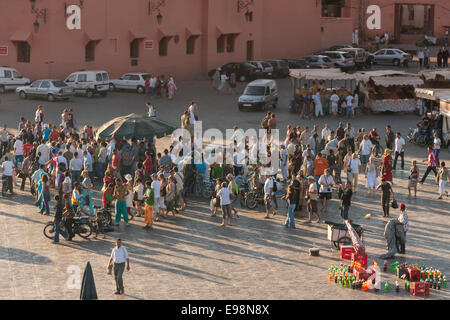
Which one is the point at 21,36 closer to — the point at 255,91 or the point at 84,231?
the point at 255,91

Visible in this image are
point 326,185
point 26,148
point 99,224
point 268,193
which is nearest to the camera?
point 99,224

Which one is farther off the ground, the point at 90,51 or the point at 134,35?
the point at 134,35

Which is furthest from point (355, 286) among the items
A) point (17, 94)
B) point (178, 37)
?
point (178, 37)

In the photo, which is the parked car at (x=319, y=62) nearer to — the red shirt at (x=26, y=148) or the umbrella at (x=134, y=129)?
the umbrella at (x=134, y=129)

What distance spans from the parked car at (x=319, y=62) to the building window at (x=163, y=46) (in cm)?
896

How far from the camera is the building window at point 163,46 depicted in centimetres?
5072

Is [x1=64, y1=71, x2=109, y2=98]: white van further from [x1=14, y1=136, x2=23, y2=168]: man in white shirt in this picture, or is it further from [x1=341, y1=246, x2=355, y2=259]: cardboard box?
[x1=341, y1=246, x2=355, y2=259]: cardboard box

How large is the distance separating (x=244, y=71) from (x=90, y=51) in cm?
902

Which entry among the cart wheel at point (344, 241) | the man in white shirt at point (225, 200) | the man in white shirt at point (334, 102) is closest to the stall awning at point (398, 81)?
the man in white shirt at point (334, 102)

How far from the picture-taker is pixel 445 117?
3178 centimetres

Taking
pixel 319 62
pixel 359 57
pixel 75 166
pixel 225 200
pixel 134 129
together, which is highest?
pixel 359 57

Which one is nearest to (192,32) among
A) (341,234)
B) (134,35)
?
(134,35)

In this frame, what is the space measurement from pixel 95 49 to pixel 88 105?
22.8 feet

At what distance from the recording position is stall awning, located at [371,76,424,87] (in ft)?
128
